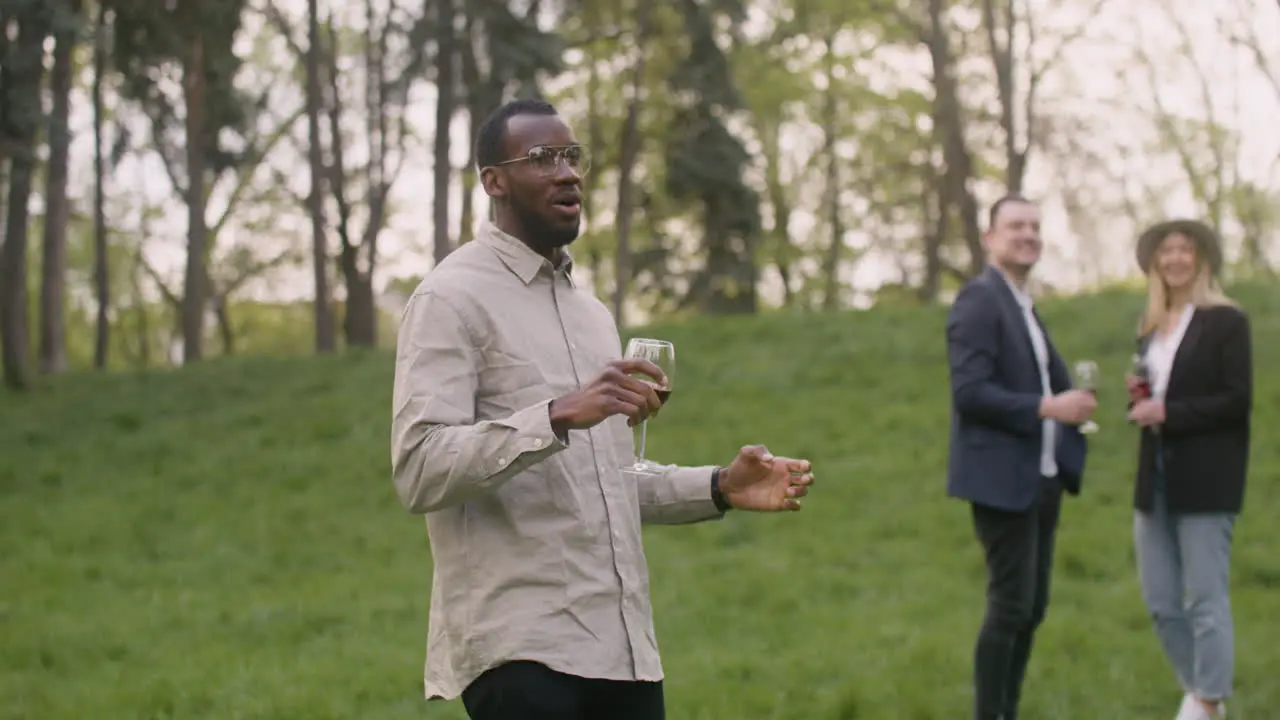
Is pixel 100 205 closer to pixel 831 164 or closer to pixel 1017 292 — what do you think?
pixel 831 164

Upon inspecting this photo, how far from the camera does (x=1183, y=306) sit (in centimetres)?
693

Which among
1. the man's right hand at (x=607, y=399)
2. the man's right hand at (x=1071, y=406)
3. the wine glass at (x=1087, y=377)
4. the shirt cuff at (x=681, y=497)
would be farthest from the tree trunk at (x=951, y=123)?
the man's right hand at (x=607, y=399)

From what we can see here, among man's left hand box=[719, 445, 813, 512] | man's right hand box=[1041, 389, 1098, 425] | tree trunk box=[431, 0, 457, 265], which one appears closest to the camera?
man's left hand box=[719, 445, 813, 512]

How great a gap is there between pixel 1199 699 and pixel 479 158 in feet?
15.7

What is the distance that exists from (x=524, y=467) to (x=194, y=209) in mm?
22903

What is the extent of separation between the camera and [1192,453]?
21.7 feet

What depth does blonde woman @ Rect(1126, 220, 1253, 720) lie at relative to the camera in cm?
655

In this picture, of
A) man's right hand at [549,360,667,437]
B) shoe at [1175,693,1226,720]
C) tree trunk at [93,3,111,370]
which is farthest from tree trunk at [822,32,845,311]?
man's right hand at [549,360,667,437]

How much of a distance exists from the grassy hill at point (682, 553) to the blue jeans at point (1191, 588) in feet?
1.92

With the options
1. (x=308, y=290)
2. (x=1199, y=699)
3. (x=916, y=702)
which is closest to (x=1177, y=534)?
(x=1199, y=699)

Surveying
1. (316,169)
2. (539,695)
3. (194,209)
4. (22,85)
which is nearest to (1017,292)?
(539,695)

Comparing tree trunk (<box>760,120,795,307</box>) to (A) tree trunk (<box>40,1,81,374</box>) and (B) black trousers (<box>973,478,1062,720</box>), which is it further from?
(B) black trousers (<box>973,478,1062,720</box>)

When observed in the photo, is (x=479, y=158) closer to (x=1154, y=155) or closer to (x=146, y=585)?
(x=146, y=585)

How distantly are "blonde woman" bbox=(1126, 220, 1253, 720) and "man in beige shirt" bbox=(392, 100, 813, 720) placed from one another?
377 cm
